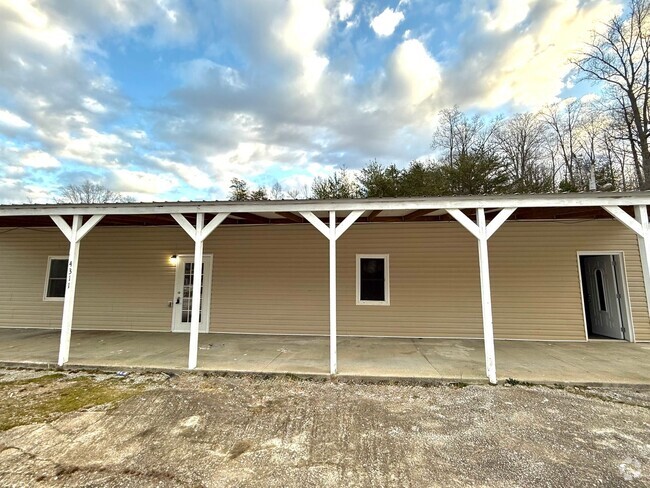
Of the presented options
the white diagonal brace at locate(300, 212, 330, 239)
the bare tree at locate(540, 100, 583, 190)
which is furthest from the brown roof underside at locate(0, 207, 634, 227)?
the bare tree at locate(540, 100, 583, 190)

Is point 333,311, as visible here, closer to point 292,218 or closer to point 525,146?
point 292,218

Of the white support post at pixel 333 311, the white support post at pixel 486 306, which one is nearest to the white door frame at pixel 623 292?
the white support post at pixel 486 306

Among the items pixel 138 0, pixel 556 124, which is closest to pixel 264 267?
pixel 138 0

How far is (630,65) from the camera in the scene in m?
12.5

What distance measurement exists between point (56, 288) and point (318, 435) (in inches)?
329

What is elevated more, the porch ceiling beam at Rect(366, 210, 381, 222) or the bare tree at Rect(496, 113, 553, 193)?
the bare tree at Rect(496, 113, 553, 193)

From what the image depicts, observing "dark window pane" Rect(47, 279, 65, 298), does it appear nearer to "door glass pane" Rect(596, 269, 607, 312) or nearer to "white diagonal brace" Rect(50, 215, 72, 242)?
"white diagonal brace" Rect(50, 215, 72, 242)

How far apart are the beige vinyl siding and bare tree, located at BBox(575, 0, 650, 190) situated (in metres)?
9.74

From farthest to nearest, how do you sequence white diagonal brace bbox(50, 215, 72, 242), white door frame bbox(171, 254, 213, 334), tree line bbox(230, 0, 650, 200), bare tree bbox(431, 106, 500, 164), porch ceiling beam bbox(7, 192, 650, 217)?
bare tree bbox(431, 106, 500, 164)
tree line bbox(230, 0, 650, 200)
white door frame bbox(171, 254, 213, 334)
white diagonal brace bbox(50, 215, 72, 242)
porch ceiling beam bbox(7, 192, 650, 217)

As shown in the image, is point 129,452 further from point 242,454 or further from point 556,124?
point 556,124

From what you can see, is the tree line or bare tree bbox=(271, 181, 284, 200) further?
bare tree bbox=(271, 181, 284, 200)

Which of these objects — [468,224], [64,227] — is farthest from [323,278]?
[64,227]

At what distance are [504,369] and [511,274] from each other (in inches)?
115

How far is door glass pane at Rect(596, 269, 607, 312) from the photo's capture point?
6.99 meters
